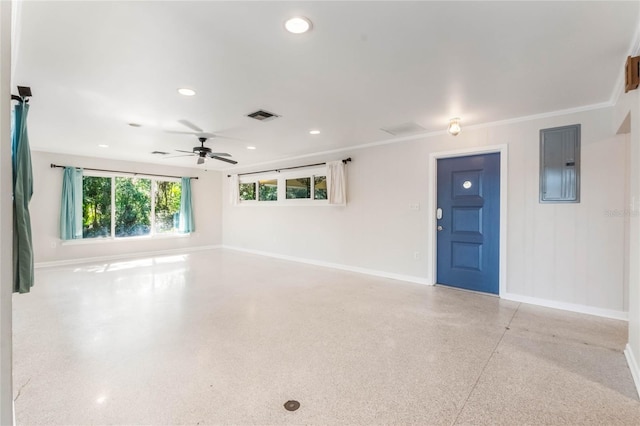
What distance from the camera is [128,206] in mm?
7211

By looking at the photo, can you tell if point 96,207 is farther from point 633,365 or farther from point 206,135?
point 633,365

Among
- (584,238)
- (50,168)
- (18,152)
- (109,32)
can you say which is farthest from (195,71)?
(50,168)

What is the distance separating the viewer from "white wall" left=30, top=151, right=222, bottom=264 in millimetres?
5934

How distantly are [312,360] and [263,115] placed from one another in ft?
9.34

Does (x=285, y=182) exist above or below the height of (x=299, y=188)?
above

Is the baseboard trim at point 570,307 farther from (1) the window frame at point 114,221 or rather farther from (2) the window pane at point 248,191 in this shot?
(1) the window frame at point 114,221

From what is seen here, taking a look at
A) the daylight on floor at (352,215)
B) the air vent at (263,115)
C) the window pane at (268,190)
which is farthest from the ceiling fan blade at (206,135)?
the window pane at (268,190)

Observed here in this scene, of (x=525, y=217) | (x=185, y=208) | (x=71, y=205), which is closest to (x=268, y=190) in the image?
(x=185, y=208)

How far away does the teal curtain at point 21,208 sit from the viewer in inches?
70.0

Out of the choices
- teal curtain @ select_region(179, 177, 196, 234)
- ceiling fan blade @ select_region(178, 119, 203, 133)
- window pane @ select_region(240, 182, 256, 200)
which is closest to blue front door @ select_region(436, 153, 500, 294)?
ceiling fan blade @ select_region(178, 119, 203, 133)

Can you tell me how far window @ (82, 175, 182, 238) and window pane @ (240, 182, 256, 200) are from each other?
5.48 ft

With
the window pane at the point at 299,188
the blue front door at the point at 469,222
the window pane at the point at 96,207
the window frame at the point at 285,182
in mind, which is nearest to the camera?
the blue front door at the point at 469,222

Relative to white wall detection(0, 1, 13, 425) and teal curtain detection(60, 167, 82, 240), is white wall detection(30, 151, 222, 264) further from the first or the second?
white wall detection(0, 1, 13, 425)

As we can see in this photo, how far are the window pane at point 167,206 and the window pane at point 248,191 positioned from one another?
1.67 meters
